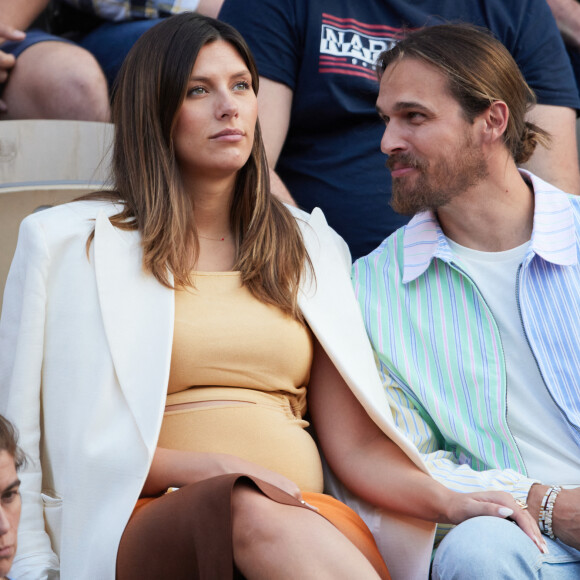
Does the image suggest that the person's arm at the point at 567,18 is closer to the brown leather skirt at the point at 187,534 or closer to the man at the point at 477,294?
the man at the point at 477,294

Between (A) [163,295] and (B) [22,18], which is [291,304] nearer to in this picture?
(A) [163,295]

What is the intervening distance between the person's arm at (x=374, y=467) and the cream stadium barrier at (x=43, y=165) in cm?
85

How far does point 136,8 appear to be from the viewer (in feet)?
9.75

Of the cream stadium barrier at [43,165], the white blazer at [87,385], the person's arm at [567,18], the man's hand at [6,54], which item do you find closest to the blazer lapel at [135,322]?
the white blazer at [87,385]

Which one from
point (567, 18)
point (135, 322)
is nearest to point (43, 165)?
point (135, 322)

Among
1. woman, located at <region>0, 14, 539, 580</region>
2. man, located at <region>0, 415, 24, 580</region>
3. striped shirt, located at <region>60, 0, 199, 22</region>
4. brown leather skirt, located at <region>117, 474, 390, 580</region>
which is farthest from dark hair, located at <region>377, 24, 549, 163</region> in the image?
man, located at <region>0, 415, 24, 580</region>

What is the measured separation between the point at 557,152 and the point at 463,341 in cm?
102

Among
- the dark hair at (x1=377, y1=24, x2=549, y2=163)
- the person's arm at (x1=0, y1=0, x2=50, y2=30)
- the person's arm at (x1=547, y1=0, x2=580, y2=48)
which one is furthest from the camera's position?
the person's arm at (x1=547, y1=0, x2=580, y2=48)

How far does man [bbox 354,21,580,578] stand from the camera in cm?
205

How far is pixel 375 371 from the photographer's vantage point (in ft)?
7.00

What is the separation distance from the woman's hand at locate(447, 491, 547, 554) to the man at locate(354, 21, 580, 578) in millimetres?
35

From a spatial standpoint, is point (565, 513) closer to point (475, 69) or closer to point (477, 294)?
point (477, 294)

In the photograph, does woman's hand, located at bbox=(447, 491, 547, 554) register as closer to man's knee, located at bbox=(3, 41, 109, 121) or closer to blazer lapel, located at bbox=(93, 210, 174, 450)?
blazer lapel, located at bbox=(93, 210, 174, 450)

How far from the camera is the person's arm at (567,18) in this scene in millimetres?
3445
